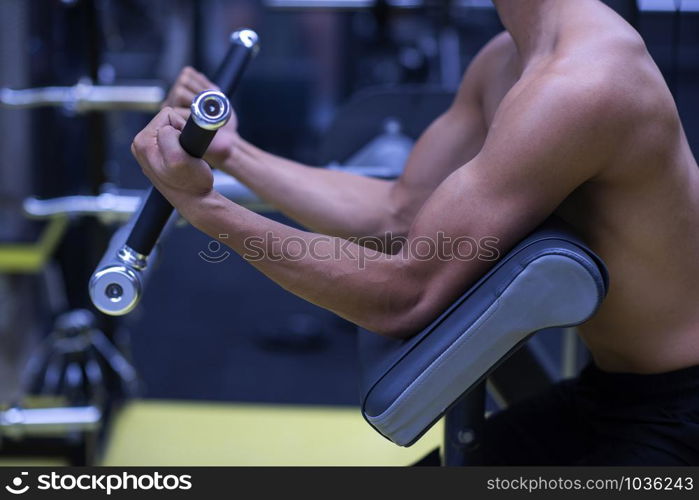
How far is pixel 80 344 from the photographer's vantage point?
70.7 inches

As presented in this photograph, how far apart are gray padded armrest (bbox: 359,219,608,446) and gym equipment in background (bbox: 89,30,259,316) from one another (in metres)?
0.29

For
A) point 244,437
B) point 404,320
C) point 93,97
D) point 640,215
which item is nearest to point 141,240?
point 404,320

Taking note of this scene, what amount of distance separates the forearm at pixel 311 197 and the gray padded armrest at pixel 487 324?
16.5 inches

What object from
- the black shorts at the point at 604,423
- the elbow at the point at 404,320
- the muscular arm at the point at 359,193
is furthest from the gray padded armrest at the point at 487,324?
the muscular arm at the point at 359,193

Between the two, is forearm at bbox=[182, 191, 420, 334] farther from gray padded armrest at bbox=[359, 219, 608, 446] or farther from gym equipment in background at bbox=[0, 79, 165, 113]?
gym equipment in background at bbox=[0, 79, 165, 113]

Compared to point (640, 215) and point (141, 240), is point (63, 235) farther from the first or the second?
point (640, 215)

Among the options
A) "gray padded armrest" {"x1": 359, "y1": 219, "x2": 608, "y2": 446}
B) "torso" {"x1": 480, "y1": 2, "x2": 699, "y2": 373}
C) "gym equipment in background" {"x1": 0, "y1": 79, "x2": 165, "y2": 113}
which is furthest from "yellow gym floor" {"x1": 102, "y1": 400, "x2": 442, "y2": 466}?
"gray padded armrest" {"x1": 359, "y1": 219, "x2": 608, "y2": 446}

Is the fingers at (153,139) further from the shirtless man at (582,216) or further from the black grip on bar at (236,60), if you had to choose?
the black grip on bar at (236,60)

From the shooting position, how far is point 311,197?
1345 mm

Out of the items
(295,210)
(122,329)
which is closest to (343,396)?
(122,329)

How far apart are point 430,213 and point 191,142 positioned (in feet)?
0.91

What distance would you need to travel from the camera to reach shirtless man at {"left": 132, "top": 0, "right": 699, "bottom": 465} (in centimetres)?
92
